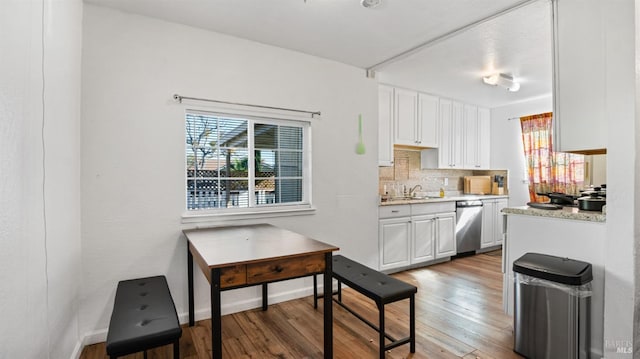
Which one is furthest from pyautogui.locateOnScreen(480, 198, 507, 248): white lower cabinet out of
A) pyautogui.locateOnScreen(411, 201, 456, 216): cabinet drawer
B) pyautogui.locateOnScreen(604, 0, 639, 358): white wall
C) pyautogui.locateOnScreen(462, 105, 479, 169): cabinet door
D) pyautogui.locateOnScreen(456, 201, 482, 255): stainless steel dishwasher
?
pyautogui.locateOnScreen(604, 0, 639, 358): white wall

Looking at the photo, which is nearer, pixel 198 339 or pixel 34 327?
pixel 34 327

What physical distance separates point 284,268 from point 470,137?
471 centimetres

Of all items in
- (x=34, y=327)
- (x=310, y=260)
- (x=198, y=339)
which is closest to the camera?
(x=34, y=327)

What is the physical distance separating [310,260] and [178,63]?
199 cm

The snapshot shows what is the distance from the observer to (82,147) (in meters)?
2.27

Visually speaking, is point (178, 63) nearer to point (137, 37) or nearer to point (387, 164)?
point (137, 37)

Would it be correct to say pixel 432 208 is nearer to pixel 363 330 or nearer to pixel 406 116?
pixel 406 116

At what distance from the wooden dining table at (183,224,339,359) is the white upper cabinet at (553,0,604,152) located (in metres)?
1.91

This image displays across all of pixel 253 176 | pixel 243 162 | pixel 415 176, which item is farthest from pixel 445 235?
pixel 243 162

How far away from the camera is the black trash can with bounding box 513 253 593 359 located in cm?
189

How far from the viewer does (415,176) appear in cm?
512

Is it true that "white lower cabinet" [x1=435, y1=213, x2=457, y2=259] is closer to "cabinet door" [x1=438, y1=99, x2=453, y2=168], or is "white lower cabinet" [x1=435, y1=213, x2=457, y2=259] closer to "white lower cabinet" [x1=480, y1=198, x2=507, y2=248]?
"white lower cabinet" [x1=480, y1=198, x2=507, y2=248]

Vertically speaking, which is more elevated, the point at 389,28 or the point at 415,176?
the point at 389,28

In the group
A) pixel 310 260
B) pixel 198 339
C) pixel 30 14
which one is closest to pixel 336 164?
pixel 310 260
